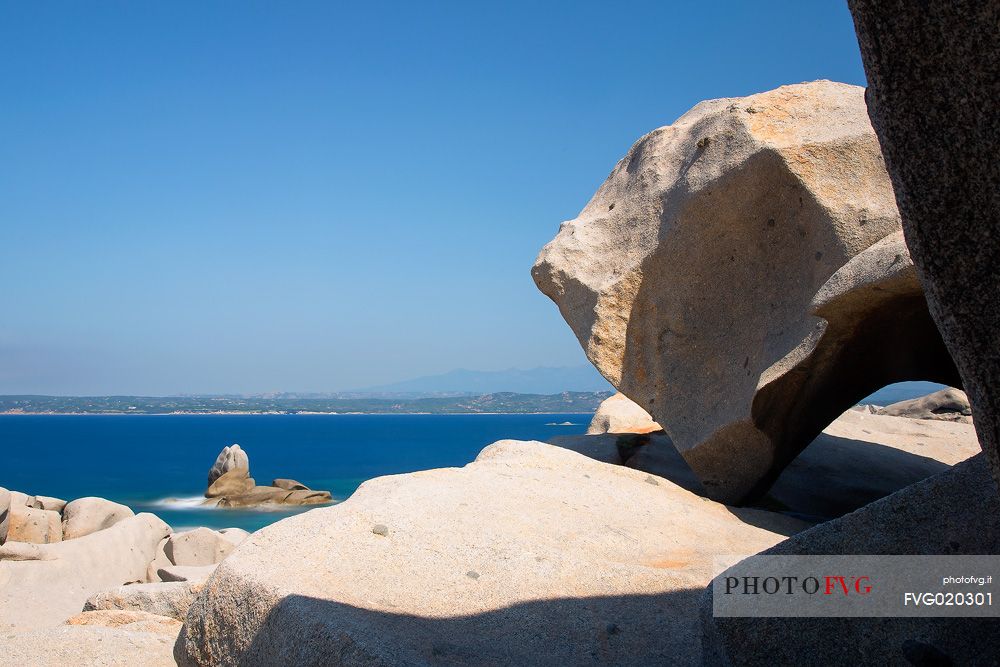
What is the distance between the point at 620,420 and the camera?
1287 centimetres

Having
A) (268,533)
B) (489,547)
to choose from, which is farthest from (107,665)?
(489,547)

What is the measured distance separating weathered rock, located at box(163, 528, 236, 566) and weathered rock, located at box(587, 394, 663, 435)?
769 centimetres

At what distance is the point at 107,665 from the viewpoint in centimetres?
523

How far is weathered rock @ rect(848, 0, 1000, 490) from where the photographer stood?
206 cm

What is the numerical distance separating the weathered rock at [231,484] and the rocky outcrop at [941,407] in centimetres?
2564

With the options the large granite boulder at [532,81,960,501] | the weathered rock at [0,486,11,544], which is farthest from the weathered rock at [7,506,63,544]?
the large granite boulder at [532,81,960,501]

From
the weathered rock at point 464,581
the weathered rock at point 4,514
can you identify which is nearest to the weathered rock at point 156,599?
the weathered rock at point 464,581

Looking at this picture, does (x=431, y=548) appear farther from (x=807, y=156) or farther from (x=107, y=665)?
(x=807, y=156)

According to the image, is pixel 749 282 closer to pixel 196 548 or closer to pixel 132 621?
pixel 132 621

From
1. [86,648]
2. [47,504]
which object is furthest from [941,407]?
[47,504]

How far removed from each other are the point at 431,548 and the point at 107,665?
85.3 inches

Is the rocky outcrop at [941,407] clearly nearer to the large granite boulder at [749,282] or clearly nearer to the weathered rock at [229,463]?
the large granite boulder at [749,282]

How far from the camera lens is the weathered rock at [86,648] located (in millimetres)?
5289

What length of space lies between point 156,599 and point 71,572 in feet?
23.3
